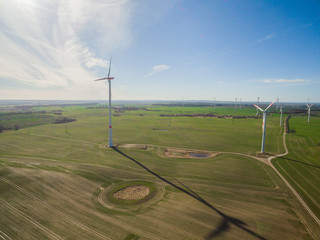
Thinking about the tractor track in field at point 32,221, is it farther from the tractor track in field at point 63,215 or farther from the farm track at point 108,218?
the farm track at point 108,218

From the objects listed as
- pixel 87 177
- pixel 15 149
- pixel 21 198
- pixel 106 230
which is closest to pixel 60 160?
pixel 87 177

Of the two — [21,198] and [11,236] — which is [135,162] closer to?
[21,198]

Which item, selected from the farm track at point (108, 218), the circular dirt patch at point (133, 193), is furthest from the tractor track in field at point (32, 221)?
the circular dirt patch at point (133, 193)

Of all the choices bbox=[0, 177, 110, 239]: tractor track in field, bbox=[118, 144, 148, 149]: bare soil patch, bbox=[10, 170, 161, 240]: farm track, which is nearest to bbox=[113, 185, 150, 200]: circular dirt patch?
bbox=[10, 170, 161, 240]: farm track

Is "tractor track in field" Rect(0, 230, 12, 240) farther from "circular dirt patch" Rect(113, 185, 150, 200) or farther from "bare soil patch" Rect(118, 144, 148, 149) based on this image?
"bare soil patch" Rect(118, 144, 148, 149)

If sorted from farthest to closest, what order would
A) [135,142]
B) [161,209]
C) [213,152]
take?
1. [135,142]
2. [213,152]
3. [161,209]

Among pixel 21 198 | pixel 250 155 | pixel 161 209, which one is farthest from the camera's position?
pixel 250 155

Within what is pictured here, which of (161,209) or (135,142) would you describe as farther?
(135,142)

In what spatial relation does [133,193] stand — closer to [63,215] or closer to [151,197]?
[151,197]
